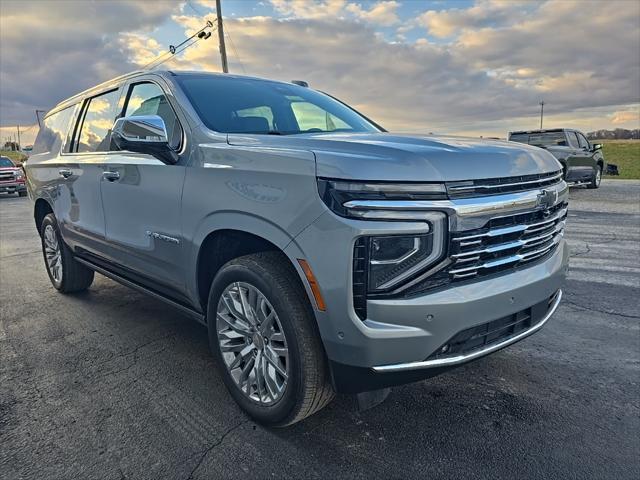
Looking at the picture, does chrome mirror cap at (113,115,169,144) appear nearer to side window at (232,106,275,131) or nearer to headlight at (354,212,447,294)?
side window at (232,106,275,131)

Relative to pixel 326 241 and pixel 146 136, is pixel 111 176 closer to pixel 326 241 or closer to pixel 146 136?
pixel 146 136

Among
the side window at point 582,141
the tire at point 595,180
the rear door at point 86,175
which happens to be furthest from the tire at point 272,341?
the tire at point 595,180

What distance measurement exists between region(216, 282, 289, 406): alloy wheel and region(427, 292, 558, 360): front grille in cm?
76

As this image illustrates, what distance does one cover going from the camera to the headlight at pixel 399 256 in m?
2.08

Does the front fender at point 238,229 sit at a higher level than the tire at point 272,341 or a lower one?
higher

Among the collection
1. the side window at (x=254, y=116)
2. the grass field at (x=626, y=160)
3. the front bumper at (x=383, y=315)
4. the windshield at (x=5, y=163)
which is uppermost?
the side window at (x=254, y=116)

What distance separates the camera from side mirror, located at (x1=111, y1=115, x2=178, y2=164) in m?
2.92

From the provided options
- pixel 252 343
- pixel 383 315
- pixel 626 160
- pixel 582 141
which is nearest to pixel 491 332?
pixel 383 315

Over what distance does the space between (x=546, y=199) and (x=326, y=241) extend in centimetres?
125

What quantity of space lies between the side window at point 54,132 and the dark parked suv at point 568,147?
13.4 meters

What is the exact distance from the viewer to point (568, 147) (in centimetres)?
1536

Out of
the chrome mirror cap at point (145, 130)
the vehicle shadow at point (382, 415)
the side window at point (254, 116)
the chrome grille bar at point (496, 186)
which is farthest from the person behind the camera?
the side window at point (254, 116)

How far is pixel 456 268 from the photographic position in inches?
86.4

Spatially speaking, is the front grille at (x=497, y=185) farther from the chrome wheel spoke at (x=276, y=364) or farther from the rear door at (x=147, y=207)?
the rear door at (x=147, y=207)
